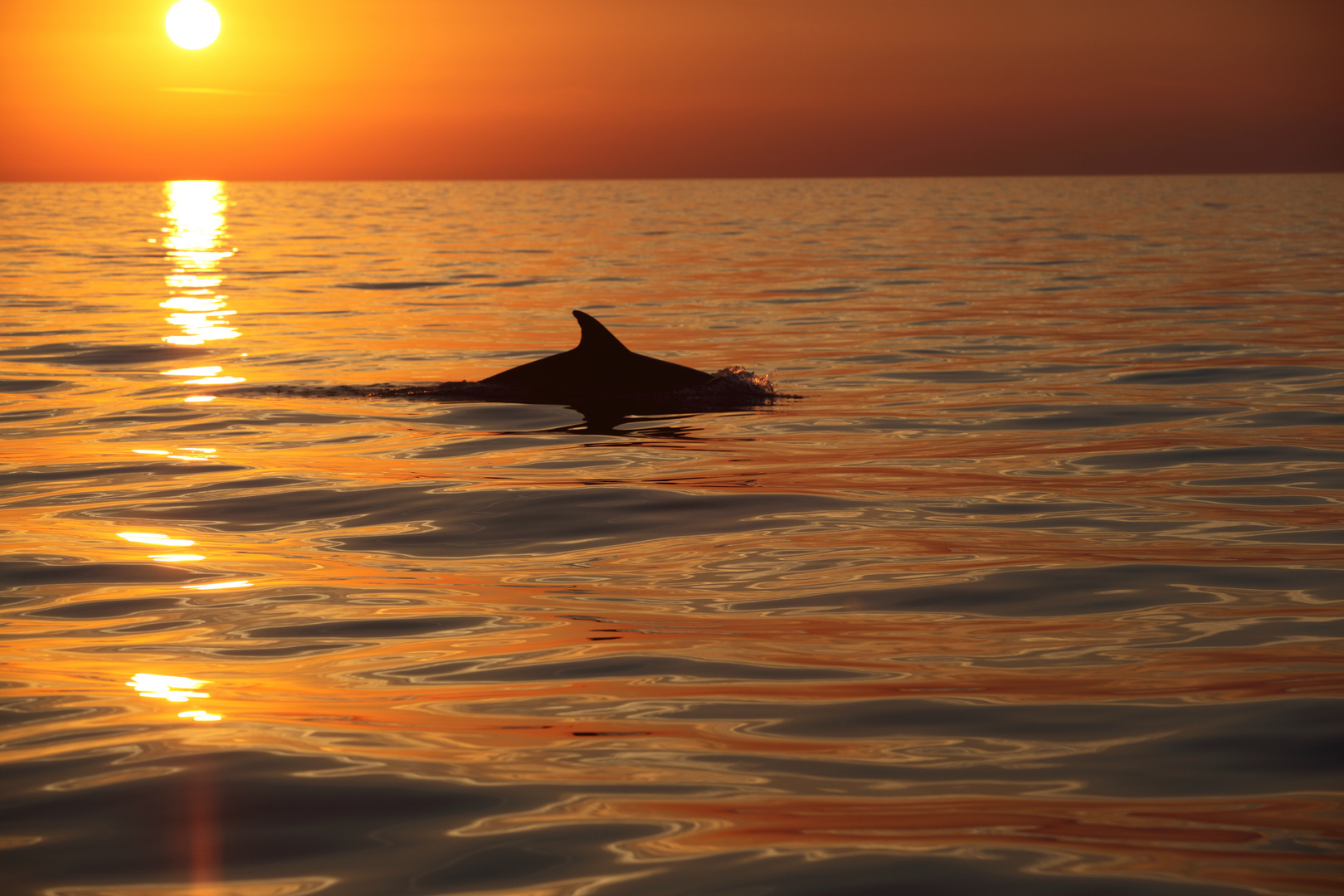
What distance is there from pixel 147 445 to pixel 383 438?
7.34ft

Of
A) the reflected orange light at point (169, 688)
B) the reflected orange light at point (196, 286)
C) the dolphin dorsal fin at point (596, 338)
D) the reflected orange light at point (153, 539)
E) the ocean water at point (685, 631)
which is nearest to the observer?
the ocean water at point (685, 631)

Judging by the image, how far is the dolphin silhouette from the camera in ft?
54.0

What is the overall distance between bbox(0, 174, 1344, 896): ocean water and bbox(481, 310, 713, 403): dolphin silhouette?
69 centimetres

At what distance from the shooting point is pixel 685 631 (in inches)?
275

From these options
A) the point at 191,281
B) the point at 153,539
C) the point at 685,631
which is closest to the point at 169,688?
the point at 685,631

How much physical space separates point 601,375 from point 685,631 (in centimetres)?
991

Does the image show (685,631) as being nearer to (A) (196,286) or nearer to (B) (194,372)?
(B) (194,372)

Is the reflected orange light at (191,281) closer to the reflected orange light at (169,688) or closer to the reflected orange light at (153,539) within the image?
the reflected orange light at (153,539)

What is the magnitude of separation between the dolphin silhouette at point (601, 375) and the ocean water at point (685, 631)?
69 centimetres

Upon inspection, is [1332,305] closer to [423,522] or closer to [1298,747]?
[423,522]

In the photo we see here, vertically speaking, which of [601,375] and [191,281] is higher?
[191,281]

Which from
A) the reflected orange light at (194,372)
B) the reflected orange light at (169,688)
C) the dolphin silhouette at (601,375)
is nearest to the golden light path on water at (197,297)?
the reflected orange light at (194,372)

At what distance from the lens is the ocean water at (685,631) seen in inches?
172

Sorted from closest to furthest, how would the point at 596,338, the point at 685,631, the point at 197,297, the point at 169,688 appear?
the point at 169,688
the point at 685,631
the point at 596,338
the point at 197,297
